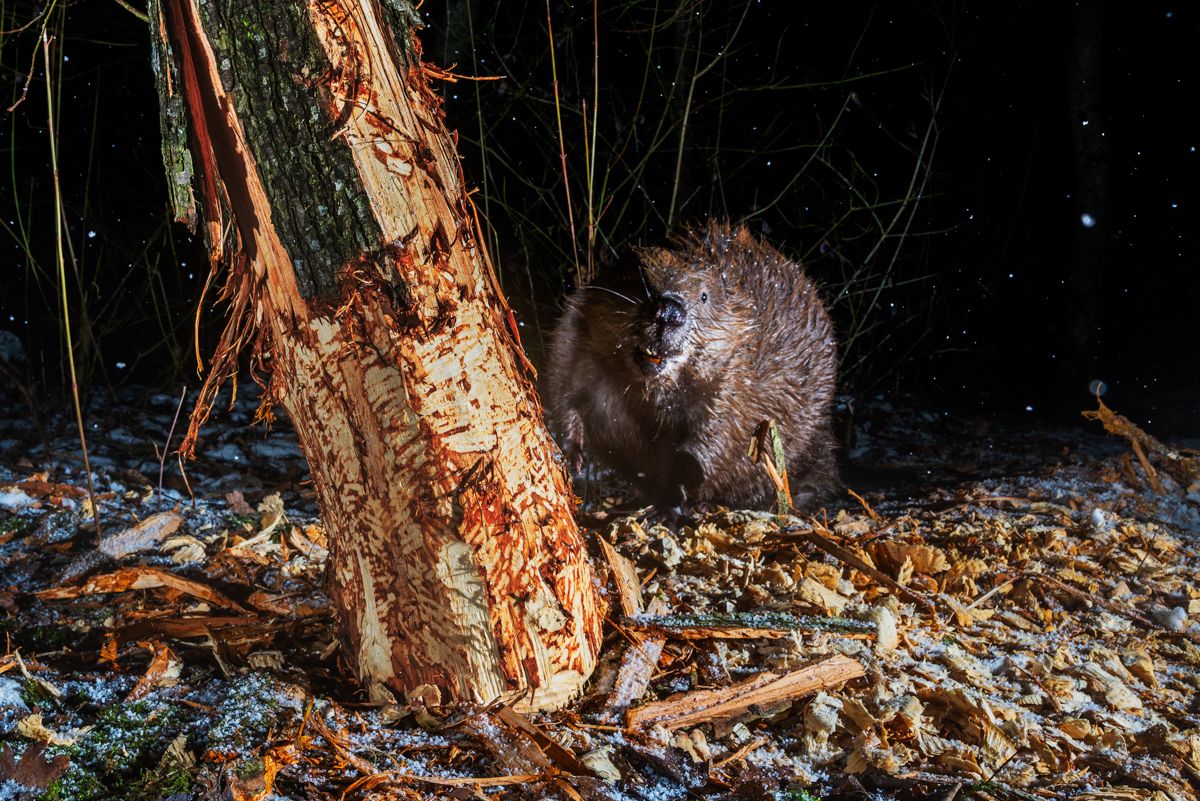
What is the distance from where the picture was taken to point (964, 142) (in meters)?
6.04

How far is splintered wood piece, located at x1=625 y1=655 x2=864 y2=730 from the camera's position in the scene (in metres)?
1.62

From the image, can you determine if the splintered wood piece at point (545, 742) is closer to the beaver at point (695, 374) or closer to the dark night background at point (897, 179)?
the beaver at point (695, 374)

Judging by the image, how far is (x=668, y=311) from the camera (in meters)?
2.74

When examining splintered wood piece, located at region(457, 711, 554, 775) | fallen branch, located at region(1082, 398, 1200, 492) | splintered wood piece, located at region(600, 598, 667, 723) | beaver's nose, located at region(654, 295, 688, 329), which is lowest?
splintered wood piece, located at region(457, 711, 554, 775)

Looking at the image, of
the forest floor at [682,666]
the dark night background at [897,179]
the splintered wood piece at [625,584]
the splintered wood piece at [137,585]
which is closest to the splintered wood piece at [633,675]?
the forest floor at [682,666]

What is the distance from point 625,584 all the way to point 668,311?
3.43 feet

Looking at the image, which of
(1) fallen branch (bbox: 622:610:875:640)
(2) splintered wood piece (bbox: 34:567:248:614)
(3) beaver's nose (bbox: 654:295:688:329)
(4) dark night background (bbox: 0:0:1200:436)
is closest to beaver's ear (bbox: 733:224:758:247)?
(3) beaver's nose (bbox: 654:295:688:329)

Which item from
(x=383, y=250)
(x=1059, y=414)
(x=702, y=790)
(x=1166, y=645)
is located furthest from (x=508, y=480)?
(x=1059, y=414)

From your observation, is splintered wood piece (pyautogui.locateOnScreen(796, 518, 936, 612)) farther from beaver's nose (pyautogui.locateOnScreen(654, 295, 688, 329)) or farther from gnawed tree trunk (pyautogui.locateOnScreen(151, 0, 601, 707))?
gnawed tree trunk (pyautogui.locateOnScreen(151, 0, 601, 707))

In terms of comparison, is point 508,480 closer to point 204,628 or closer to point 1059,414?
point 204,628

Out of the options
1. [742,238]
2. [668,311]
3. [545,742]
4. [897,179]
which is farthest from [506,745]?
[897,179]

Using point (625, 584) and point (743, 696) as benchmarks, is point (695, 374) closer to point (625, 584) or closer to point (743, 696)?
point (625, 584)

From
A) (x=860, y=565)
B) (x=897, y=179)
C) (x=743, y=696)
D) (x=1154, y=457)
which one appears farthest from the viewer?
(x=897, y=179)

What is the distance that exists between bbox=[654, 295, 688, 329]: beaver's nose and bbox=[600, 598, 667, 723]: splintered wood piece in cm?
120
